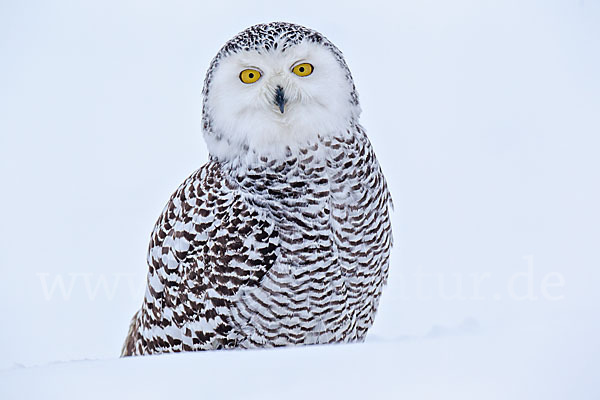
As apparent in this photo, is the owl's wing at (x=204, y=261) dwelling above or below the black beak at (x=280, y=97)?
below

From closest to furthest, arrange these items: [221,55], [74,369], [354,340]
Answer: [74,369], [221,55], [354,340]

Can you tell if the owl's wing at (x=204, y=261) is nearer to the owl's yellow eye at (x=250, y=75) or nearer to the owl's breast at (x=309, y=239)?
the owl's breast at (x=309, y=239)

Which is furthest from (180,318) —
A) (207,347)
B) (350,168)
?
(350,168)

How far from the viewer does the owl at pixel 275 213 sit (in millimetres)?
1313

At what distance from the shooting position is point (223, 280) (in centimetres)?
134

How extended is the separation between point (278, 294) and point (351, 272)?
169mm

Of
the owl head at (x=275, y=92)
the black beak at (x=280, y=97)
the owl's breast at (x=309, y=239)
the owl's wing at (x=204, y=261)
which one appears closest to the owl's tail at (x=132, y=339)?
the owl's wing at (x=204, y=261)

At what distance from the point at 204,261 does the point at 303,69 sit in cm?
45

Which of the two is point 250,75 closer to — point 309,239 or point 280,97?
point 280,97

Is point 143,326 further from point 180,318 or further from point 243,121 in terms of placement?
point 243,121

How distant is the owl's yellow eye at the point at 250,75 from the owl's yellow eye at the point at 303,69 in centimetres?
7

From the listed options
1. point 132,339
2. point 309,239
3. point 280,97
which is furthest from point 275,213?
point 132,339

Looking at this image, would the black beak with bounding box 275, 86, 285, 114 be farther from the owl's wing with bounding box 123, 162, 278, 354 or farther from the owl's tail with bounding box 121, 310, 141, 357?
the owl's tail with bounding box 121, 310, 141, 357

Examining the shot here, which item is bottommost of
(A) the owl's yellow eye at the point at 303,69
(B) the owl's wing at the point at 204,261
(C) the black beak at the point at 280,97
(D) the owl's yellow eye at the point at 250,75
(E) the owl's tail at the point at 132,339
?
(E) the owl's tail at the point at 132,339
